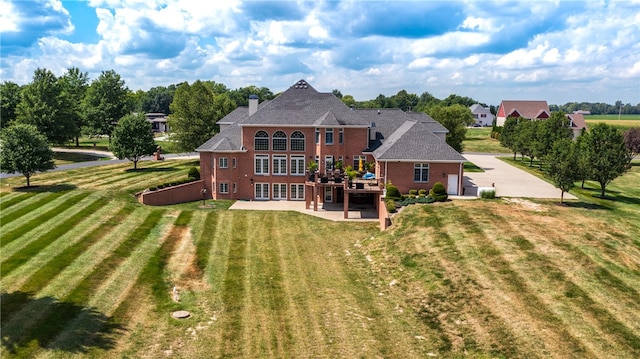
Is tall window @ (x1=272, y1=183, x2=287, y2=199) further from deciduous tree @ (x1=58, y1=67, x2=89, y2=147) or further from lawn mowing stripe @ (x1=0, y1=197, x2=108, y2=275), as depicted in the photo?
deciduous tree @ (x1=58, y1=67, x2=89, y2=147)

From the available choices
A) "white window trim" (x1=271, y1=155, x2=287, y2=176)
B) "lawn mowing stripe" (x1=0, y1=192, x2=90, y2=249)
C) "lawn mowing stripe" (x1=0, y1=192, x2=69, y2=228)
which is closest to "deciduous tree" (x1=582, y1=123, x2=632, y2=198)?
"white window trim" (x1=271, y1=155, x2=287, y2=176)

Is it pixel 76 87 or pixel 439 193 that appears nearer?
pixel 439 193

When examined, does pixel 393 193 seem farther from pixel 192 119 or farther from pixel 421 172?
pixel 192 119

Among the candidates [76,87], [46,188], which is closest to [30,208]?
[46,188]

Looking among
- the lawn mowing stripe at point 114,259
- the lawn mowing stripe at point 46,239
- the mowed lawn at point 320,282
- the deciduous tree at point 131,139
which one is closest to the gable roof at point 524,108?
the mowed lawn at point 320,282

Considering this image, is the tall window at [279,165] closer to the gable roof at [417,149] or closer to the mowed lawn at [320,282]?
the gable roof at [417,149]

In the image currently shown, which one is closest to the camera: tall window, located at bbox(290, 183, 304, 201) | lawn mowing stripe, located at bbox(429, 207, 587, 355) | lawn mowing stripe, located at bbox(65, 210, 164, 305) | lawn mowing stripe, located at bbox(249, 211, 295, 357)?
lawn mowing stripe, located at bbox(429, 207, 587, 355)
